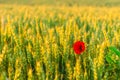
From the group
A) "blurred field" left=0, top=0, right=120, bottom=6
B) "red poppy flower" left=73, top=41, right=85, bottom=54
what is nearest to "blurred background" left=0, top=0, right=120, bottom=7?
"blurred field" left=0, top=0, right=120, bottom=6

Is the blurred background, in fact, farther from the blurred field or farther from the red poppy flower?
the red poppy flower

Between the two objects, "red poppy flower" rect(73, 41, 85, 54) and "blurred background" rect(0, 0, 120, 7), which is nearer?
"red poppy flower" rect(73, 41, 85, 54)

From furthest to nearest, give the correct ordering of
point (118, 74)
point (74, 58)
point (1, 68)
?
point (74, 58) → point (1, 68) → point (118, 74)

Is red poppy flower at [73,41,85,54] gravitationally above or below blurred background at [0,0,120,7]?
below

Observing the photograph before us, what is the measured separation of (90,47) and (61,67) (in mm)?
289

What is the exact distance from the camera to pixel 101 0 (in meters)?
26.9

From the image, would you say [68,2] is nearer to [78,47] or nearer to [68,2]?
[68,2]

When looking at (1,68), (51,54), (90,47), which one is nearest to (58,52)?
(51,54)

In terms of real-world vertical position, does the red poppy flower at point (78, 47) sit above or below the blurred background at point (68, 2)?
below

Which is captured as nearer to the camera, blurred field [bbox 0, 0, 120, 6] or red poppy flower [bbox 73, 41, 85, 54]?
red poppy flower [bbox 73, 41, 85, 54]

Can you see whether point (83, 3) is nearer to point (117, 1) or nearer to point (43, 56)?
point (117, 1)

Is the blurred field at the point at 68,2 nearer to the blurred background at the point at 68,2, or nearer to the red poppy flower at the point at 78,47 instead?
the blurred background at the point at 68,2

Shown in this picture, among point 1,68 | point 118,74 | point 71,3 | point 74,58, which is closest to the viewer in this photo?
point 118,74

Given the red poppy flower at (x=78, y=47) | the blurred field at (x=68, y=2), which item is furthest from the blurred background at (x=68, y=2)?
the red poppy flower at (x=78, y=47)
